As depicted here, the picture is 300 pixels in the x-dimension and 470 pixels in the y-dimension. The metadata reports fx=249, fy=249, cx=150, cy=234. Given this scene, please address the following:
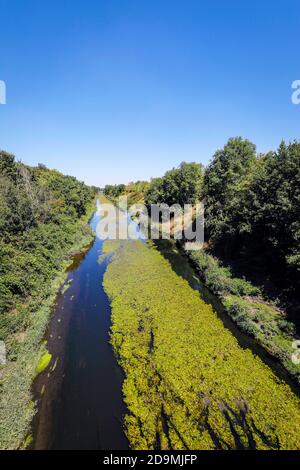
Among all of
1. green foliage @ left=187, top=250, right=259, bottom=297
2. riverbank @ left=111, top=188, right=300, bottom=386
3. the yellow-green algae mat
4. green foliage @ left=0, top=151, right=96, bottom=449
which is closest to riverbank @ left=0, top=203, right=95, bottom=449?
green foliage @ left=0, top=151, right=96, bottom=449

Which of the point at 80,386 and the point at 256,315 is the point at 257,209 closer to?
the point at 256,315

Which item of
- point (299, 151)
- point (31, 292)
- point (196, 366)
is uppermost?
point (299, 151)

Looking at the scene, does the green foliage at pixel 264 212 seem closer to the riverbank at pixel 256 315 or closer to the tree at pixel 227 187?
the tree at pixel 227 187

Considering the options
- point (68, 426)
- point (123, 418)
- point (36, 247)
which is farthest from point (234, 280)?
point (36, 247)

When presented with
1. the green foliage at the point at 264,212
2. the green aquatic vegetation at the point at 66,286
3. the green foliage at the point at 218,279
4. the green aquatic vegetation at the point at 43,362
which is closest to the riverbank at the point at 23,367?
the green aquatic vegetation at the point at 43,362

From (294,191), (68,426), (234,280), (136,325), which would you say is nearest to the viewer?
(68,426)
